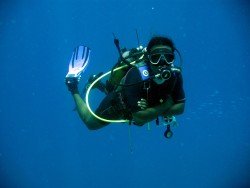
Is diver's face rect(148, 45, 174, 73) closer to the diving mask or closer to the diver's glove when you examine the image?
the diving mask

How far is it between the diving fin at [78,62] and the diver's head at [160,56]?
5.93 ft

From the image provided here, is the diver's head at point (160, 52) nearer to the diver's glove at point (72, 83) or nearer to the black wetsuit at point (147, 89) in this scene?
the black wetsuit at point (147, 89)

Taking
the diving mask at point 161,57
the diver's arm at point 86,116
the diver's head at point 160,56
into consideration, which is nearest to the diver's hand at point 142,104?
the diver's head at point 160,56

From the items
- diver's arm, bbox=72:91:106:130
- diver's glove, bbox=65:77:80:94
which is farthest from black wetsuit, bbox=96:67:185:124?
diver's glove, bbox=65:77:80:94

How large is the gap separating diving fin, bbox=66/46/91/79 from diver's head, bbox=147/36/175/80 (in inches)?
71.2

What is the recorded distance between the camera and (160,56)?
312 cm

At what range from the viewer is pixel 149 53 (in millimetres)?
3250

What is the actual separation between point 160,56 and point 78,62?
2.23 m

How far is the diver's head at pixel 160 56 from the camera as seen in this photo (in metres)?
3.08

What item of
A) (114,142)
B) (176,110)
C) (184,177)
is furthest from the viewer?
(184,177)
